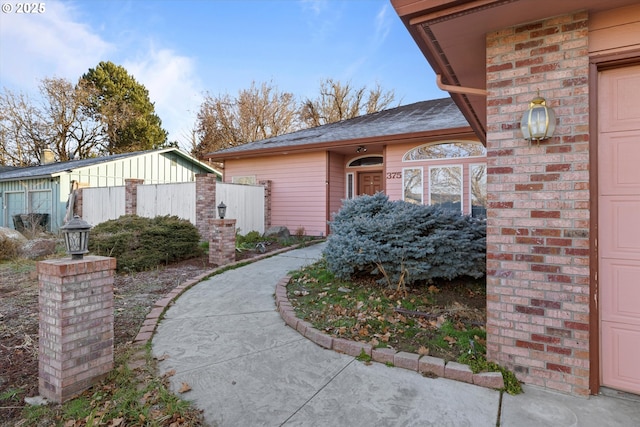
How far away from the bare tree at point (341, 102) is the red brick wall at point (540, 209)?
66.5 ft

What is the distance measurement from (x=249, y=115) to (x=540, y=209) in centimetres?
2289

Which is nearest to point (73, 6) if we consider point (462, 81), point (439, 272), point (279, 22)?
point (279, 22)

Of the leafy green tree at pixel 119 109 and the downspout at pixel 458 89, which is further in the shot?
the leafy green tree at pixel 119 109

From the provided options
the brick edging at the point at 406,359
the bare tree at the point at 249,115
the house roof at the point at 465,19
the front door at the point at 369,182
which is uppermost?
the bare tree at the point at 249,115

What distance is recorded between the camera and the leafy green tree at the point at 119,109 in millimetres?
25438

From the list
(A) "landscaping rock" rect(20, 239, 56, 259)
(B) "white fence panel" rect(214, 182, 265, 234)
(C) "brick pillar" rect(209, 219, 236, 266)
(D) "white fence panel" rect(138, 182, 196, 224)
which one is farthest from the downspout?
(A) "landscaping rock" rect(20, 239, 56, 259)

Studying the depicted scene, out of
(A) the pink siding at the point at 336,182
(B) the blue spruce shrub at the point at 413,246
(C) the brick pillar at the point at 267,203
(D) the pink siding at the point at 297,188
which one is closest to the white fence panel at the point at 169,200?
(C) the brick pillar at the point at 267,203

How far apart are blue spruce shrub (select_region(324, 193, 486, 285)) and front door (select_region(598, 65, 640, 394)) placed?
1990 mm

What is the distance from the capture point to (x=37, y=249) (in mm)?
8086

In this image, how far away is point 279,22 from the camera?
1230 centimetres

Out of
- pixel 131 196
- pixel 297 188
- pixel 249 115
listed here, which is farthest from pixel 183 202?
pixel 249 115

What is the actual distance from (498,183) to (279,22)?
12.2m

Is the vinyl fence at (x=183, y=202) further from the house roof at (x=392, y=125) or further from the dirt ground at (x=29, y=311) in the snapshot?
the dirt ground at (x=29, y=311)
